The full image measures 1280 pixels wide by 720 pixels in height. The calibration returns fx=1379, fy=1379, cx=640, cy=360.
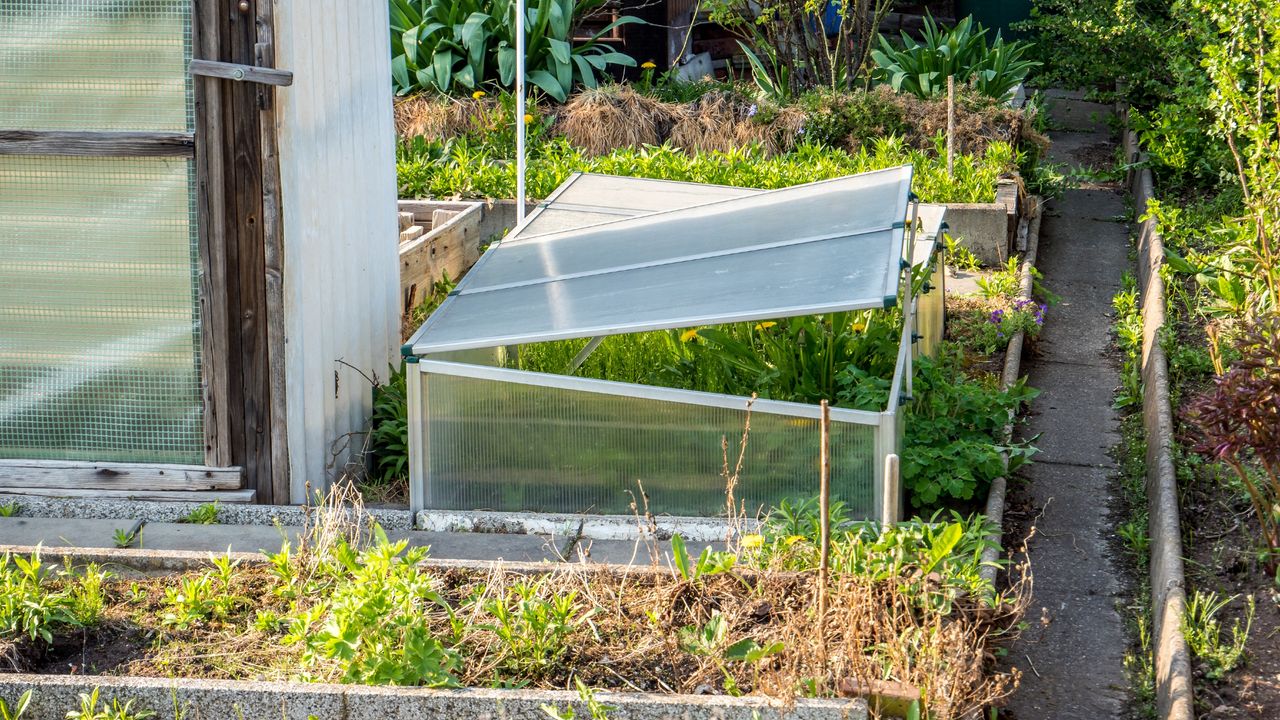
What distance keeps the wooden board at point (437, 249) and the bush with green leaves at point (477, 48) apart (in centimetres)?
272

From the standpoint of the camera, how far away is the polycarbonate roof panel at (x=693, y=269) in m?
5.41

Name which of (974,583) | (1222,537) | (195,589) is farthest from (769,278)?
(195,589)

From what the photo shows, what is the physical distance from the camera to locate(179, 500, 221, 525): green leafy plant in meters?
6.03

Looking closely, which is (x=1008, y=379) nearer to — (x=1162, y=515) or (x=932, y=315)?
(x=932, y=315)

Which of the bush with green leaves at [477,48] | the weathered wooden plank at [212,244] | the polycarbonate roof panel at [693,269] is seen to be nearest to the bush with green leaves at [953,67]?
the bush with green leaves at [477,48]

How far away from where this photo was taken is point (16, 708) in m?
4.11

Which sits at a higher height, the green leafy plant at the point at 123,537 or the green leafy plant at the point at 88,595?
the green leafy plant at the point at 88,595

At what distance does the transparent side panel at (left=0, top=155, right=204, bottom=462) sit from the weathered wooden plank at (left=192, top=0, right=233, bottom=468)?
0.06 metres

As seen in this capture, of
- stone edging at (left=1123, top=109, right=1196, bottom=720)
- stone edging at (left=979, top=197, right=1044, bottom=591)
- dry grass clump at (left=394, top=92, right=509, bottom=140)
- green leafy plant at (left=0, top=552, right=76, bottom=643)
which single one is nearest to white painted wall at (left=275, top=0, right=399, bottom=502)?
green leafy plant at (left=0, top=552, right=76, bottom=643)

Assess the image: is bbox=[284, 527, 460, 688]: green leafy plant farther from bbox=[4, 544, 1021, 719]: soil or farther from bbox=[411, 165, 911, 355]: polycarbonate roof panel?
bbox=[411, 165, 911, 355]: polycarbonate roof panel

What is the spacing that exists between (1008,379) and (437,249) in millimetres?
3979

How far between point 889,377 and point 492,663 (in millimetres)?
3152

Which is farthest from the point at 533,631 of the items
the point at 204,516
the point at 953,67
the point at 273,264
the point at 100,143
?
the point at 953,67

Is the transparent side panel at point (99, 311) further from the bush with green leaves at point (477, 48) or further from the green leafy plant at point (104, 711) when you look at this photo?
the bush with green leaves at point (477, 48)
